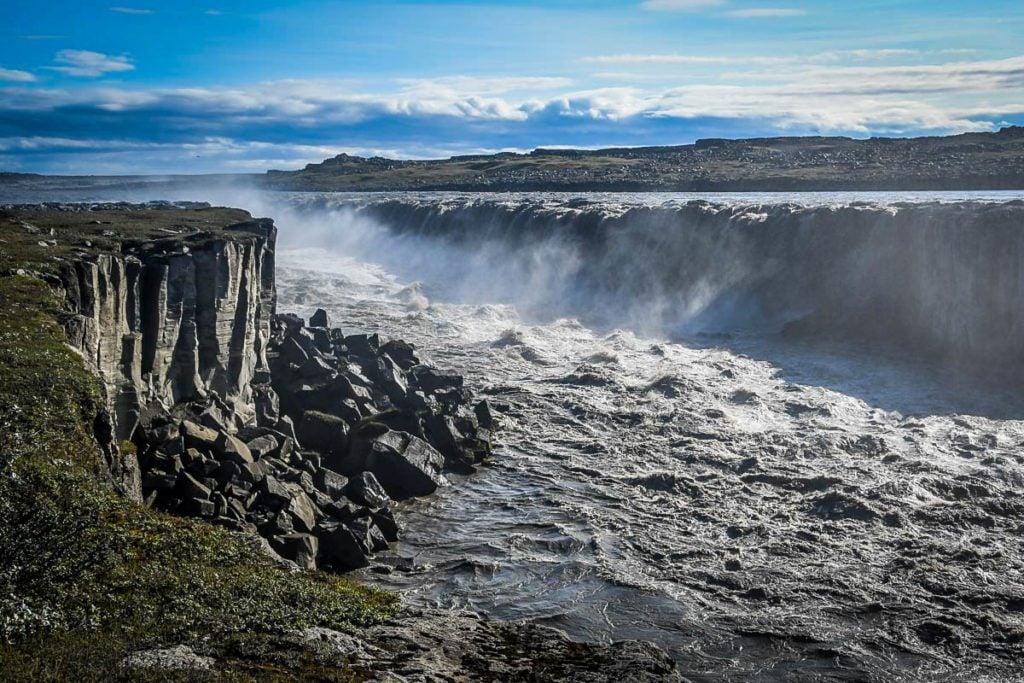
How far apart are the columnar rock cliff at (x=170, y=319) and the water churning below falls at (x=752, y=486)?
6448 millimetres

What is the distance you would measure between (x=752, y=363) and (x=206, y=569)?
25.9 m

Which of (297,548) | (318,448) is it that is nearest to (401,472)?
(318,448)

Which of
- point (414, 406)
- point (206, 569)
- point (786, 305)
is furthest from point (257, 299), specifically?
point (786, 305)

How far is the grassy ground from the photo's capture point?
35.4 feet

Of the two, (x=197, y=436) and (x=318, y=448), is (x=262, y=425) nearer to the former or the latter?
(x=318, y=448)

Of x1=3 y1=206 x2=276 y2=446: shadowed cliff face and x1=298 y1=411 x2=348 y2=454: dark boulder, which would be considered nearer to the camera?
x1=3 y1=206 x2=276 y2=446: shadowed cliff face

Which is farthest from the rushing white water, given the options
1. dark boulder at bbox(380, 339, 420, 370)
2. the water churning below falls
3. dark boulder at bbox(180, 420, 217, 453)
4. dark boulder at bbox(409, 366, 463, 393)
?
dark boulder at bbox(180, 420, 217, 453)

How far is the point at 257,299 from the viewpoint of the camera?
28531mm

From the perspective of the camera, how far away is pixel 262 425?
2462cm

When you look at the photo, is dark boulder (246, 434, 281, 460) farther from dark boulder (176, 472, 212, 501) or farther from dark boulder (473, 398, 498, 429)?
dark boulder (473, 398, 498, 429)

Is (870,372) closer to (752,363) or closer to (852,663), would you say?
(752,363)

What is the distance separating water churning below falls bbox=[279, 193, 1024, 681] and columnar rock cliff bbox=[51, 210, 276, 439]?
21.2 feet

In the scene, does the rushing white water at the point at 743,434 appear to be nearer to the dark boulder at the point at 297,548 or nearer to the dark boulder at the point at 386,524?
the dark boulder at the point at 386,524

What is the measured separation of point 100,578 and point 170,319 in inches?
468
